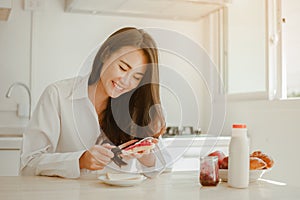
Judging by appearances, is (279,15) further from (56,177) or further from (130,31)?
(56,177)

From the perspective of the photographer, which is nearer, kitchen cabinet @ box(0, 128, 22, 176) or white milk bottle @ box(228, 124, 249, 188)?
white milk bottle @ box(228, 124, 249, 188)

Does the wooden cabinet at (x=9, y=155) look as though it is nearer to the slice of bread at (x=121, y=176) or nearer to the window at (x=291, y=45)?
the slice of bread at (x=121, y=176)

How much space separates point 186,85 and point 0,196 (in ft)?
2.06

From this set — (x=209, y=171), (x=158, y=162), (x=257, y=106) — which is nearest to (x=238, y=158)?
(x=209, y=171)

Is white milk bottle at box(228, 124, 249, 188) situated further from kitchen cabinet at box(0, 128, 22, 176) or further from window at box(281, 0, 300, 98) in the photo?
kitchen cabinet at box(0, 128, 22, 176)

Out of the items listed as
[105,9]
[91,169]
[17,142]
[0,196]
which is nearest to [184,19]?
[105,9]

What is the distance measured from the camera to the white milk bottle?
113 centimetres

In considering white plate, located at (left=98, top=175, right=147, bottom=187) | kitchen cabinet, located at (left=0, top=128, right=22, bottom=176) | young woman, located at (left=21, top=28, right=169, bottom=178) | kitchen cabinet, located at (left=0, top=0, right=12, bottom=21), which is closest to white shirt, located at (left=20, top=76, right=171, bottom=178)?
young woman, located at (left=21, top=28, right=169, bottom=178)

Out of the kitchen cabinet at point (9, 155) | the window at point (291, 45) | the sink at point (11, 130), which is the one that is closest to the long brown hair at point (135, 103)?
the kitchen cabinet at point (9, 155)

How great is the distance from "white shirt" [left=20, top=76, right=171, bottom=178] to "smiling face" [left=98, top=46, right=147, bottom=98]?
15 cm

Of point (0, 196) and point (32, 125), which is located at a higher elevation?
point (32, 125)

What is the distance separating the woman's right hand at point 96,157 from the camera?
120cm

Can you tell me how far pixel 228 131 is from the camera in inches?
117

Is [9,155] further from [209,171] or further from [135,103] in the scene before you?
[209,171]
